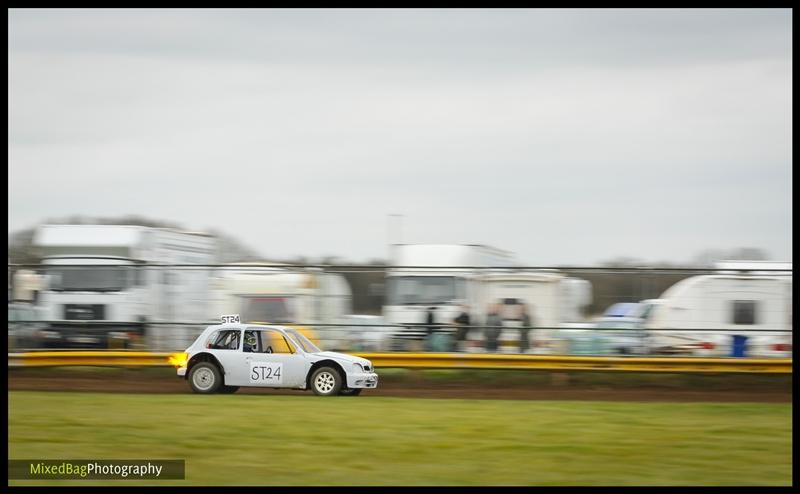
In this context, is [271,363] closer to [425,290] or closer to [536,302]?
[425,290]

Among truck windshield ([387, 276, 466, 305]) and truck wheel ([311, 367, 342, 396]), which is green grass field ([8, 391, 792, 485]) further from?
truck windshield ([387, 276, 466, 305])

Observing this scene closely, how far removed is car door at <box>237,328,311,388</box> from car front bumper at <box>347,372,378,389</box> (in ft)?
2.22

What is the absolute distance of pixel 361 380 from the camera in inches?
603

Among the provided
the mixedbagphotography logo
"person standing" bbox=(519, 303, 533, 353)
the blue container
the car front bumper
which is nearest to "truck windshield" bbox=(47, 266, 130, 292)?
the car front bumper

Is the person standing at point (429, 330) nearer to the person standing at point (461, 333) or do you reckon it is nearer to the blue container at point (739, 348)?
the person standing at point (461, 333)

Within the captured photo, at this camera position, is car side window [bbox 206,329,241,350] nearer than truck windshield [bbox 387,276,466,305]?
Yes

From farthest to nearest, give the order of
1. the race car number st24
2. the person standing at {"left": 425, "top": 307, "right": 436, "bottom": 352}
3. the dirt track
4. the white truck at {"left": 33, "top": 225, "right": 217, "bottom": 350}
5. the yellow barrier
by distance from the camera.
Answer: the white truck at {"left": 33, "top": 225, "right": 217, "bottom": 350}
the person standing at {"left": 425, "top": 307, "right": 436, "bottom": 352}
the yellow barrier
the dirt track
the race car number st24

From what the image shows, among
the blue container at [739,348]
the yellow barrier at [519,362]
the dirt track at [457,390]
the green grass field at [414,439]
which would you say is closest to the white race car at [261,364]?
the green grass field at [414,439]

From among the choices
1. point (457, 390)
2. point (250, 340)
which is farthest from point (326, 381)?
point (457, 390)

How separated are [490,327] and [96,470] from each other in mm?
10354

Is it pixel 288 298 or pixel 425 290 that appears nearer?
pixel 425 290

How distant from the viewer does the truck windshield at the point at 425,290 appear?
18453 mm

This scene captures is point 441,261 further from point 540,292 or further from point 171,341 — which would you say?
point 171,341

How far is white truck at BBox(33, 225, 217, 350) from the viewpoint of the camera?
60.4 ft
